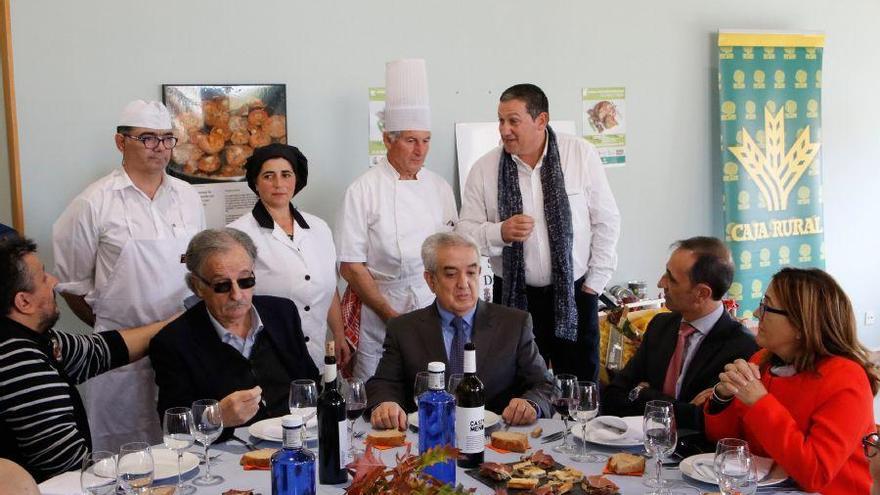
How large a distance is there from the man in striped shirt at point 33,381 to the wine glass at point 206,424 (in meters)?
0.51

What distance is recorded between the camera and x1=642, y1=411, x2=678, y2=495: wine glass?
2062 mm

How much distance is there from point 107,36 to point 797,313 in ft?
10.3

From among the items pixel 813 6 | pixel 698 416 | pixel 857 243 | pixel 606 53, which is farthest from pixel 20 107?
pixel 857 243

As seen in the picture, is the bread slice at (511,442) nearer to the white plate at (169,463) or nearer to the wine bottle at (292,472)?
the wine bottle at (292,472)

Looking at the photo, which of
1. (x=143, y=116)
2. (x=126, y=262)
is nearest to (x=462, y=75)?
(x=143, y=116)

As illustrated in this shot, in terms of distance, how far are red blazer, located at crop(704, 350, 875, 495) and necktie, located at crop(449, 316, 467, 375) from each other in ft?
3.31

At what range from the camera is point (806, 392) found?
2350mm

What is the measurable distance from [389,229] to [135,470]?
230 cm

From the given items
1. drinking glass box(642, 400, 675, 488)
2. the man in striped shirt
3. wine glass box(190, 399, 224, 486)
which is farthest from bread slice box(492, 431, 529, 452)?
the man in striped shirt

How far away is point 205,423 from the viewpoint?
2.16m

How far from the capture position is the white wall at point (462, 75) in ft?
13.0

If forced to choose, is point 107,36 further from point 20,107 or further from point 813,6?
point 813,6

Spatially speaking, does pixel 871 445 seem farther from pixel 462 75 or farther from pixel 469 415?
pixel 462 75

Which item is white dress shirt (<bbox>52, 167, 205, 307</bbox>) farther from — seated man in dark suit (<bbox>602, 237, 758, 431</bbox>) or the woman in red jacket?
the woman in red jacket
